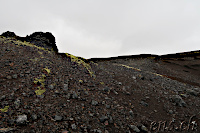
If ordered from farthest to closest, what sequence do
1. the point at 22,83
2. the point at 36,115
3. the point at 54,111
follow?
the point at 22,83 → the point at 54,111 → the point at 36,115

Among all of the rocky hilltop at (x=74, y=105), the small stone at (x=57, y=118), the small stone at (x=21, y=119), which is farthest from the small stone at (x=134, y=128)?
the small stone at (x=21, y=119)

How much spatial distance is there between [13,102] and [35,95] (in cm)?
91

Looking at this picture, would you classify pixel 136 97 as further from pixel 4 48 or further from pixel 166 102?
pixel 4 48

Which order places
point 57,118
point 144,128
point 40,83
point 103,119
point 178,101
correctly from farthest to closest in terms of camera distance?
1. point 178,101
2. point 40,83
3. point 144,128
4. point 103,119
5. point 57,118

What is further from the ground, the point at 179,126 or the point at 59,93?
the point at 59,93

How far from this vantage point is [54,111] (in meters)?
4.88

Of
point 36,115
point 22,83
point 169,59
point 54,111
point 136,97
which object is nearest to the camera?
point 36,115

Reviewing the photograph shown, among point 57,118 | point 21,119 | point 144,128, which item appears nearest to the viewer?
point 21,119

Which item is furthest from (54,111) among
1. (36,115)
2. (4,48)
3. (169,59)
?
(169,59)

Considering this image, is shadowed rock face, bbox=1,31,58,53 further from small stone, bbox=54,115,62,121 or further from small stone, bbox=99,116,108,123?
small stone, bbox=99,116,108,123

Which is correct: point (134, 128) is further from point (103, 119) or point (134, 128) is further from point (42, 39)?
point (42, 39)

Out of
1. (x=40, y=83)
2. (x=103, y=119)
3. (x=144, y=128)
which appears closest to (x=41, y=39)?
(x=40, y=83)

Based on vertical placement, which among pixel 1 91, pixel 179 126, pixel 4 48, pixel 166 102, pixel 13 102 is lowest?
pixel 179 126

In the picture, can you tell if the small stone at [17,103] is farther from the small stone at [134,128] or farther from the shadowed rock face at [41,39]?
the shadowed rock face at [41,39]
